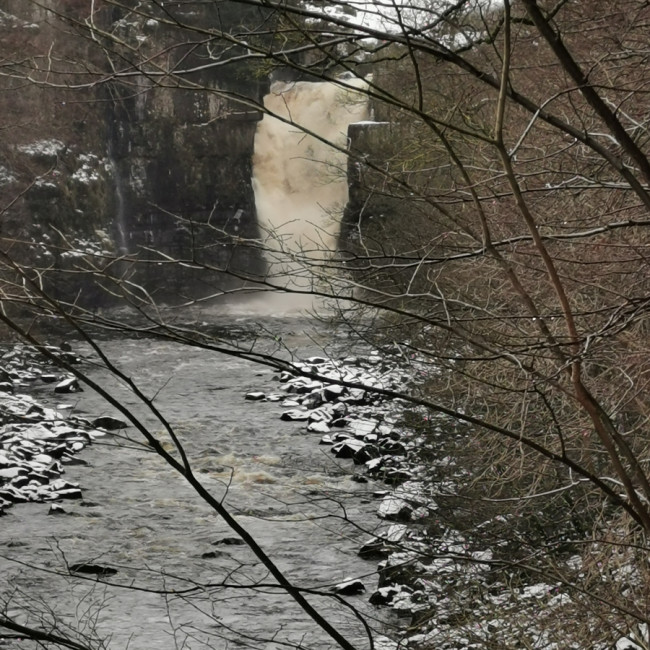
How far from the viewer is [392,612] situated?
24.1 ft

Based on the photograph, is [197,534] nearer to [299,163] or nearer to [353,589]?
[353,589]

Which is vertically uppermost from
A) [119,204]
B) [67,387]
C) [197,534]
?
[119,204]

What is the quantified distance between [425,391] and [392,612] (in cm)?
248

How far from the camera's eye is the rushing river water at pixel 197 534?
7.16 m

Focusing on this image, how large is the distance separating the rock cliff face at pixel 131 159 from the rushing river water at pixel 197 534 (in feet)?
33.7

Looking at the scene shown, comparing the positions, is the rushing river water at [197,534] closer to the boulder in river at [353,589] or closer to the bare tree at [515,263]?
the boulder in river at [353,589]

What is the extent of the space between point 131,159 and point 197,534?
1966 centimetres

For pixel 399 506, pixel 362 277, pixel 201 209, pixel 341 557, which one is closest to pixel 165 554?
pixel 341 557

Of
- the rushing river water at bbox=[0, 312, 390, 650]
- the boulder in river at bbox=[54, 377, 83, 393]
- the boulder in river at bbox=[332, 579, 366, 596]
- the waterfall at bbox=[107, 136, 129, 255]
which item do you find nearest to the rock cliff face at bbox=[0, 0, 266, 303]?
the waterfall at bbox=[107, 136, 129, 255]

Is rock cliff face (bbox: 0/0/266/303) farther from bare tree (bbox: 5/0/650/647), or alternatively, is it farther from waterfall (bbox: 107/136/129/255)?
bare tree (bbox: 5/0/650/647)

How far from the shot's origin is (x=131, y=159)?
2728 cm

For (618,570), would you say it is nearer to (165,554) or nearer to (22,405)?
(165,554)

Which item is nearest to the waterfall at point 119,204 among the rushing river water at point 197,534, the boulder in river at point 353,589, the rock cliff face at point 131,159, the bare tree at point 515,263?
the rock cliff face at point 131,159

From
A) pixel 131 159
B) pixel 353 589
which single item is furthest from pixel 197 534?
pixel 131 159
